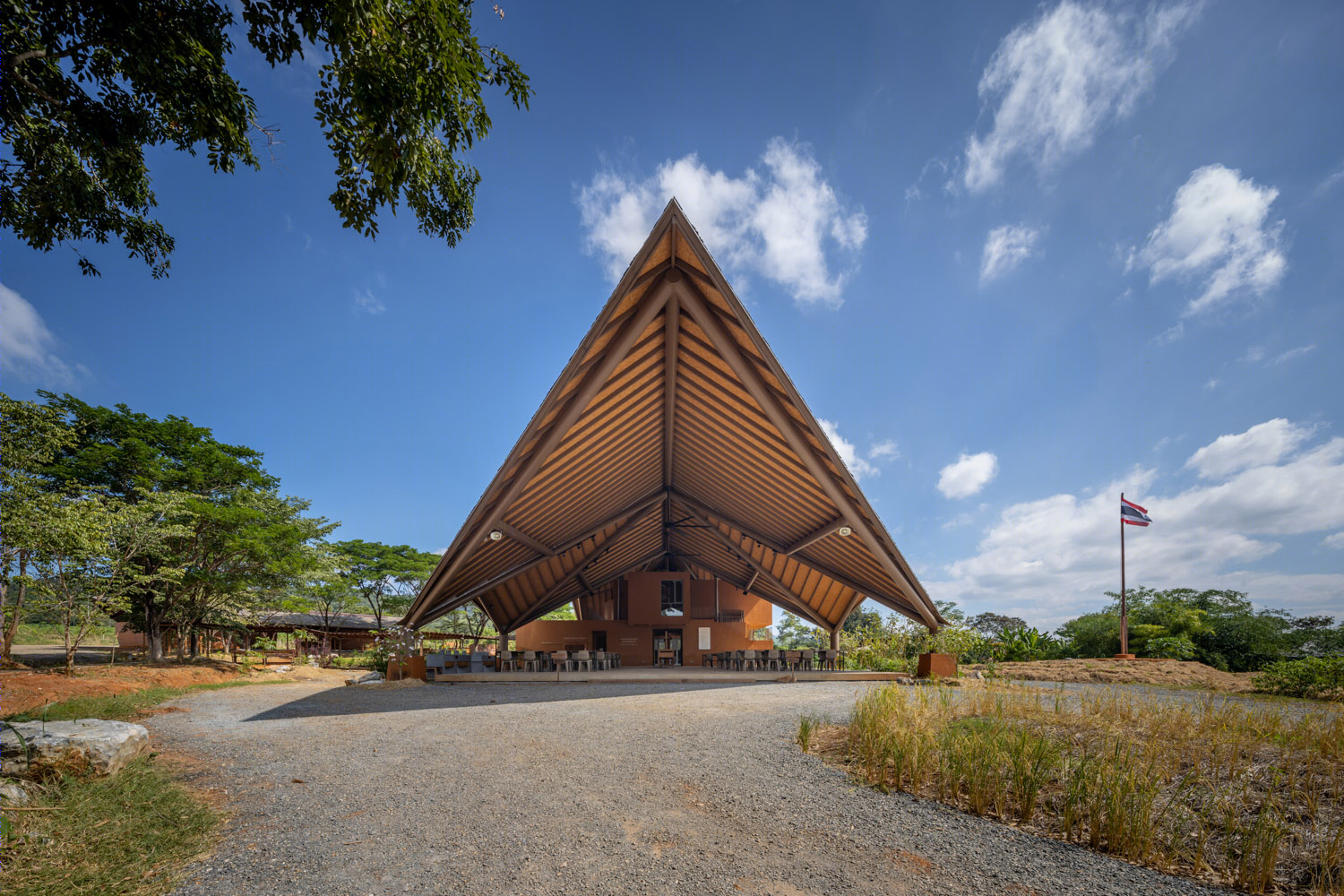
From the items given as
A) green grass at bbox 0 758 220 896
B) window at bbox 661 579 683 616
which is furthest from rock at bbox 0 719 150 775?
window at bbox 661 579 683 616

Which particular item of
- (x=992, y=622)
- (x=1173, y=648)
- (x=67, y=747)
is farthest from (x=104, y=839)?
(x=992, y=622)

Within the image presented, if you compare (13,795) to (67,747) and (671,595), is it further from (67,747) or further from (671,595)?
(671,595)

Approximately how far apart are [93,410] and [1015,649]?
34.5m

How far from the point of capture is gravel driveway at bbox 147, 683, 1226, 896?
3457 mm

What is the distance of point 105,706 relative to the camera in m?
9.57

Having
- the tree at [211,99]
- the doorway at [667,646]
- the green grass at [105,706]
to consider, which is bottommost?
the doorway at [667,646]

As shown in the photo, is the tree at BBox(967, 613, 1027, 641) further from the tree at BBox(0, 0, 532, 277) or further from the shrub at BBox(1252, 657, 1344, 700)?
the tree at BBox(0, 0, 532, 277)

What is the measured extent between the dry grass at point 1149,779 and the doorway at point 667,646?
727 inches

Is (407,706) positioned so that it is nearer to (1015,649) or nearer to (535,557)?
(535,557)

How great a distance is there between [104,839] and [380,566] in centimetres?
3305

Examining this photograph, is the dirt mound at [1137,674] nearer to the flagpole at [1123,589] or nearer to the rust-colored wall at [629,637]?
the flagpole at [1123,589]

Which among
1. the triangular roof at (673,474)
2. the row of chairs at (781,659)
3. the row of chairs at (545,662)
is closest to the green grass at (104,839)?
the triangular roof at (673,474)

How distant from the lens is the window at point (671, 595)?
25.2 meters

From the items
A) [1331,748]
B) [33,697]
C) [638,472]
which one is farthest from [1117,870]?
[33,697]
